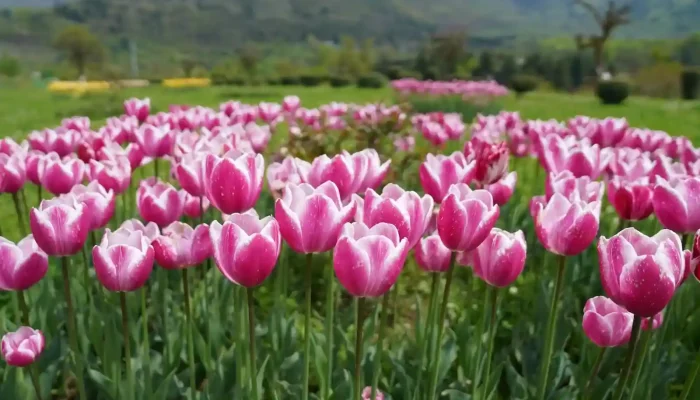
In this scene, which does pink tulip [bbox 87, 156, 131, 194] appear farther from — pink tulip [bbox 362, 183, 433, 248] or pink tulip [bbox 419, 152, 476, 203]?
pink tulip [bbox 362, 183, 433, 248]

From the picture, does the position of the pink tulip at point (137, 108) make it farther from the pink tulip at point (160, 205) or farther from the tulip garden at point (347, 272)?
the pink tulip at point (160, 205)

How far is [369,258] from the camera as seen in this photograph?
1.53 m

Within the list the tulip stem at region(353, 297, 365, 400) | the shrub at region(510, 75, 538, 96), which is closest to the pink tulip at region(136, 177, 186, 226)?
the tulip stem at region(353, 297, 365, 400)

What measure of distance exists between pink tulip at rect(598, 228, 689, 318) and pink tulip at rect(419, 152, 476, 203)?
742mm

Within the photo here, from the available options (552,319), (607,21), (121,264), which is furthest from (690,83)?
(121,264)

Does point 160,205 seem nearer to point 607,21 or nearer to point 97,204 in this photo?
point 97,204

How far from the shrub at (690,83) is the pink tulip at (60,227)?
1303 inches

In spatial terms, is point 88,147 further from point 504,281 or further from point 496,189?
point 504,281

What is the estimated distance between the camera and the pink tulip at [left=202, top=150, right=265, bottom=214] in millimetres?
1907

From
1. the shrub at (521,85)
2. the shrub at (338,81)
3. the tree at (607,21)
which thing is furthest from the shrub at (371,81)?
the tree at (607,21)

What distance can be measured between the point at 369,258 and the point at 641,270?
0.64 metres

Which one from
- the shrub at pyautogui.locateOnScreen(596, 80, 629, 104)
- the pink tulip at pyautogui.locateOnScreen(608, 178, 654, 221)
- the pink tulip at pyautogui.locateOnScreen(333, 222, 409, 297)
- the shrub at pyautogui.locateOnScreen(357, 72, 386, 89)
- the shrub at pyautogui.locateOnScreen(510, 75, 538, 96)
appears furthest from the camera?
the shrub at pyautogui.locateOnScreen(357, 72, 386, 89)

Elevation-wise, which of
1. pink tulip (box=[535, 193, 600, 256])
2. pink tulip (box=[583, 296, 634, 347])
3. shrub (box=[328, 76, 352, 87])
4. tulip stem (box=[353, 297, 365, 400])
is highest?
pink tulip (box=[535, 193, 600, 256])

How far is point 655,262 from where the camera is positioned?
152 centimetres
